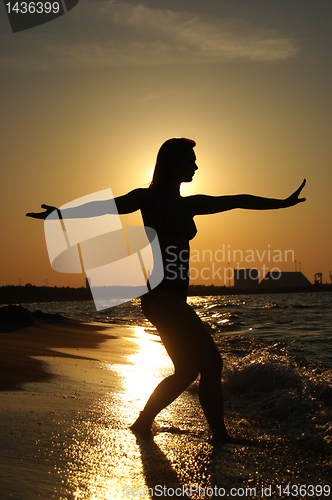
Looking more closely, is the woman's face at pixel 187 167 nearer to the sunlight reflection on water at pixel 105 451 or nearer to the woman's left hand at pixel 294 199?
the woman's left hand at pixel 294 199

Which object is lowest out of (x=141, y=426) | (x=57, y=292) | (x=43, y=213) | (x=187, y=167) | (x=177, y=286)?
(x=57, y=292)

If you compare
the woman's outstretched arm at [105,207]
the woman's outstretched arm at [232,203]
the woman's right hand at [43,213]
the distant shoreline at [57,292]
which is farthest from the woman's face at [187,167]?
the distant shoreline at [57,292]

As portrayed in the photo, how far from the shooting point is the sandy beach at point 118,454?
1.65 meters

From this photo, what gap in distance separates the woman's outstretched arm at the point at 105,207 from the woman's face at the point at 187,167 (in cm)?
32

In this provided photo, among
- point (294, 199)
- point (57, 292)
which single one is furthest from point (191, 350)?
point (57, 292)

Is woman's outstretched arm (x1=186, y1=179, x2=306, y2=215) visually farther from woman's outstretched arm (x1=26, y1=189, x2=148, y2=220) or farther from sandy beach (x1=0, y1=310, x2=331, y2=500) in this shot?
sandy beach (x1=0, y1=310, x2=331, y2=500)

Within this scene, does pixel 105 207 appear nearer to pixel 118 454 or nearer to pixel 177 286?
pixel 177 286

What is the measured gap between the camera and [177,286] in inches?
100

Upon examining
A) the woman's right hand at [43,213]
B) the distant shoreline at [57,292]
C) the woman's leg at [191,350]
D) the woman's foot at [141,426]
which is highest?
the woman's right hand at [43,213]

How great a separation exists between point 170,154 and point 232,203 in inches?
23.9

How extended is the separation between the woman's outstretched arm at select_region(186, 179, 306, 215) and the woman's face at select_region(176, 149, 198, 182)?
0.53 ft

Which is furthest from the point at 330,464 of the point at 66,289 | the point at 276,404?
the point at 66,289

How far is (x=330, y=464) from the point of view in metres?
2.16

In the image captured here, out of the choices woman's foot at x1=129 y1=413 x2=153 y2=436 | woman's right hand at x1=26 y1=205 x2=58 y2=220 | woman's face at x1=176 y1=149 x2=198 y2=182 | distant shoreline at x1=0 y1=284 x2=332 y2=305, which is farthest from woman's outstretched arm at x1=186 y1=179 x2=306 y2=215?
distant shoreline at x1=0 y1=284 x2=332 y2=305
